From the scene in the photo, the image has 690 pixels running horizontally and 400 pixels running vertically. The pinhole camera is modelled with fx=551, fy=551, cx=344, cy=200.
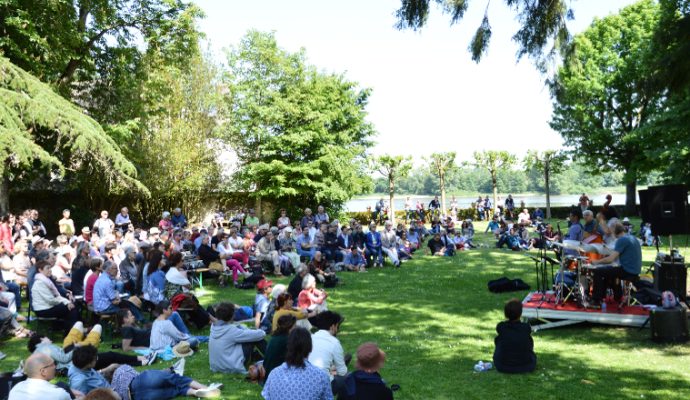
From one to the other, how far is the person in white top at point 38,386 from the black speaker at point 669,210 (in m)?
9.01

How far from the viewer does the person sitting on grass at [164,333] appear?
716 centimetres

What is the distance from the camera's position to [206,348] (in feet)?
24.9

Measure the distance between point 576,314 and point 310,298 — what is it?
3.84 m

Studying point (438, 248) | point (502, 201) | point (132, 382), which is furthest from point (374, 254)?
point (502, 201)

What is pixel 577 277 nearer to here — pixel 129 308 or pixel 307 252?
pixel 129 308

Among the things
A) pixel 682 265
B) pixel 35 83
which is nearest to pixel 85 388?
pixel 682 265

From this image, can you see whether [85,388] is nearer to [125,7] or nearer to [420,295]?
[420,295]

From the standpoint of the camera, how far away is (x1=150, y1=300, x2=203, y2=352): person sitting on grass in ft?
23.5

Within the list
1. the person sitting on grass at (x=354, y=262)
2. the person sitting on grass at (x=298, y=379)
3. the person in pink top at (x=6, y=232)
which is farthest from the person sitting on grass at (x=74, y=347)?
the person sitting on grass at (x=354, y=262)

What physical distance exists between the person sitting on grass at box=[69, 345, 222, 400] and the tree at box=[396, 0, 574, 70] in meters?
5.38

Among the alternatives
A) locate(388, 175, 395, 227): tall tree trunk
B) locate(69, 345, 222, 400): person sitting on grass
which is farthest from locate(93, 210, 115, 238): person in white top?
locate(388, 175, 395, 227): tall tree trunk

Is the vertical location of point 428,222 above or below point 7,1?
below

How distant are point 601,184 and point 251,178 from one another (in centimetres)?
9034

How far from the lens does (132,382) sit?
540cm
